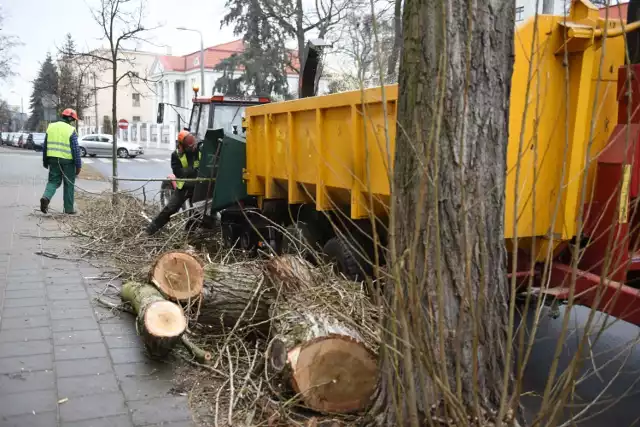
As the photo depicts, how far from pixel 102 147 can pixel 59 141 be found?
103 feet

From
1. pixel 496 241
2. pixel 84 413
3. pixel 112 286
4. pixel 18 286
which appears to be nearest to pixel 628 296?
pixel 496 241

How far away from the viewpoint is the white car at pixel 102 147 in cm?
4062

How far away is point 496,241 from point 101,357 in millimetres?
3156

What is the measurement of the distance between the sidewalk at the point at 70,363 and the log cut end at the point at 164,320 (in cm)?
26

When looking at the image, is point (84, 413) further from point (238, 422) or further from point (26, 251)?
point (26, 251)

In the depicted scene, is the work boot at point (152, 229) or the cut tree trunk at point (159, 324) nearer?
the cut tree trunk at point (159, 324)

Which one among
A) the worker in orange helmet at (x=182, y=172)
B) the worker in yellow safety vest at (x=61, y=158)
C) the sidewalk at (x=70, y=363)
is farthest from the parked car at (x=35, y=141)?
the sidewalk at (x=70, y=363)

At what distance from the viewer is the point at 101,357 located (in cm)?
478

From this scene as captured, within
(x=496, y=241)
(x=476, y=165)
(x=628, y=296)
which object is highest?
(x=476, y=165)

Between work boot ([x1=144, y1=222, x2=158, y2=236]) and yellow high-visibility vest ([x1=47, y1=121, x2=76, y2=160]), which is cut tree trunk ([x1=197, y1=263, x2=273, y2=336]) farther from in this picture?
yellow high-visibility vest ([x1=47, y1=121, x2=76, y2=160])

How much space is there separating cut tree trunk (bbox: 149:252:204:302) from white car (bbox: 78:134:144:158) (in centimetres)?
3648

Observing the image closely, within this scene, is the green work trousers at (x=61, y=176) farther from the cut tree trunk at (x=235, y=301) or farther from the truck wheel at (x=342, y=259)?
the cut tree trunk at (x=235, y=301)

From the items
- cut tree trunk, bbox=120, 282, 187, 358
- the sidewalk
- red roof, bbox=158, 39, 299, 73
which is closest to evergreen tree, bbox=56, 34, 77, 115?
the sidewalk

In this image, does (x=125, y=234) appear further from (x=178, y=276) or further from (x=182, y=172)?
(x=178, y=276)
